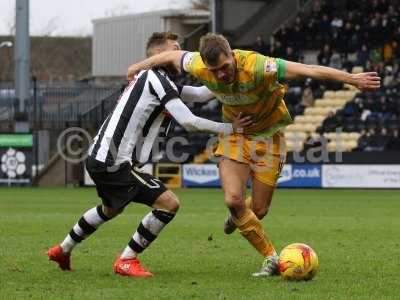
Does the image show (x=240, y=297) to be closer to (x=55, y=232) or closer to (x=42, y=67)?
(x=55, y=232)

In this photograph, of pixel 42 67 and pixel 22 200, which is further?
pixel 42 67

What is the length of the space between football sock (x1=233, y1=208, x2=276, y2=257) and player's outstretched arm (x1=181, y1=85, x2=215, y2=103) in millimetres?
1085

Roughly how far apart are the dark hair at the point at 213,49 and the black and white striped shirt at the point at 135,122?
552mm

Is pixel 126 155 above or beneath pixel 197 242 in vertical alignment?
above

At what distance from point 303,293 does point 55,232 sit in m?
6.76

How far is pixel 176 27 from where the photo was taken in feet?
153

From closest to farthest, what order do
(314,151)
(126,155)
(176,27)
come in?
(126,155), (314,151), (176,27)

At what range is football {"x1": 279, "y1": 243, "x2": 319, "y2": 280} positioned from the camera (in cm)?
860

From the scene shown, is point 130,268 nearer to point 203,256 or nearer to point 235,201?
point 235,201

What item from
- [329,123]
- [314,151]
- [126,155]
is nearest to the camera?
[126,155]

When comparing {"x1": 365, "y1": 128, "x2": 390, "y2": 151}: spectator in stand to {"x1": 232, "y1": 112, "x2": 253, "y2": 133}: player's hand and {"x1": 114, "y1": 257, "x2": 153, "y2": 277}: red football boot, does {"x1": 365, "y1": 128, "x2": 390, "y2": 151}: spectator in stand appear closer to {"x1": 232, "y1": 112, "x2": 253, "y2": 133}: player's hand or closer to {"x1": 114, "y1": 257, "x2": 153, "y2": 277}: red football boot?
{"x1": 232, "y1": 112, "x2": 253, "y2": 133}: player's hand

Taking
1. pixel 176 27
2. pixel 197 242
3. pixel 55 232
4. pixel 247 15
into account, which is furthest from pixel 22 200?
pixel 176 27

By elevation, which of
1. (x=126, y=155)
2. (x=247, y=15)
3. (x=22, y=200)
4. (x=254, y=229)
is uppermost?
(x=247, y=15)

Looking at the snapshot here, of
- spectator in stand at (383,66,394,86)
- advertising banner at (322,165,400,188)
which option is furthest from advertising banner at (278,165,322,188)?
spectator in stand at (383,66,394,86)
